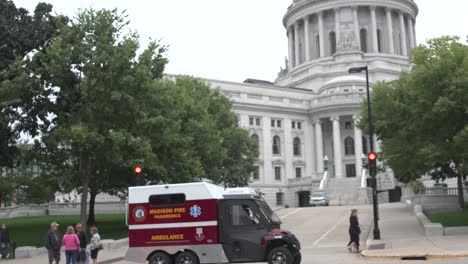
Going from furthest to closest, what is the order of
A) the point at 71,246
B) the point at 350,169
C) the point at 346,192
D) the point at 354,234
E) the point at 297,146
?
the point at 297,146, the point at 350,169, the point at 346,192, the point at 354,234, the point at 71,246

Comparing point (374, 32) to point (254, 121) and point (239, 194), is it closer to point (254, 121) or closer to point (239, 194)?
point (254, 121)

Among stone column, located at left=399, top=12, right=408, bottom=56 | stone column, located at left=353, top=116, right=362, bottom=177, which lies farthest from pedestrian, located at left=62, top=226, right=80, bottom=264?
stone column, located at left=399, top=12, right=408, bottom=56

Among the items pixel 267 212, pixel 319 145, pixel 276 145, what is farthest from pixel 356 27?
pixel 267 212

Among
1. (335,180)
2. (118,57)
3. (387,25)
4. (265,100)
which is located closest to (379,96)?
(118,57)

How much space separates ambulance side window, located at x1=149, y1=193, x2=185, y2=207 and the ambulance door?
1.31m

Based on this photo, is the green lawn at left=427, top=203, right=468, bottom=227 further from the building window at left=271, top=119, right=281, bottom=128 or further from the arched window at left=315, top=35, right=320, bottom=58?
the arched window at left=315, top=35, right=320, bottom=58

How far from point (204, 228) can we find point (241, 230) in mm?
1144

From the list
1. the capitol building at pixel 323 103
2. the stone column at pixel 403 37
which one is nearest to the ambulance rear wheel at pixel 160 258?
the capitol building at pixel 323 103

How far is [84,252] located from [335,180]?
5663 centimetres

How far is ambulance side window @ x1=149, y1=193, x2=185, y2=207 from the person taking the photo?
61.1ft

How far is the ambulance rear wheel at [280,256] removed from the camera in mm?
17250

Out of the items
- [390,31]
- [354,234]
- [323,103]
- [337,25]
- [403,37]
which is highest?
[337,25]

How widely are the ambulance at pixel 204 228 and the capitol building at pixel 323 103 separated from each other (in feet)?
167

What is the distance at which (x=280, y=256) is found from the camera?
17359mm
